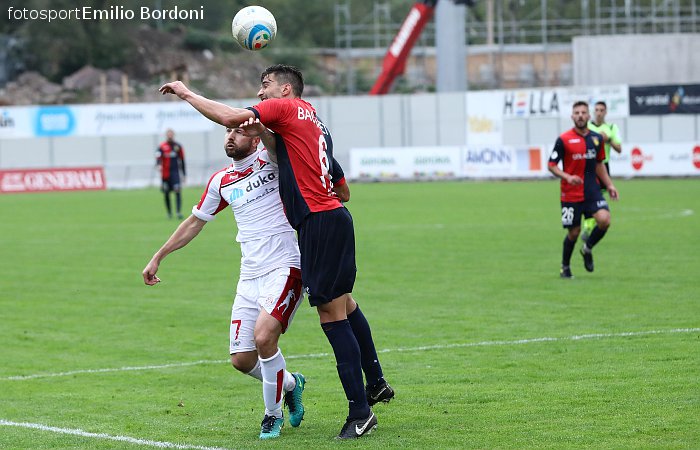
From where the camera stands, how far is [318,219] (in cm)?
696

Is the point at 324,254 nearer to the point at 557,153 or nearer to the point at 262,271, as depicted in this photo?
the point at 262,271

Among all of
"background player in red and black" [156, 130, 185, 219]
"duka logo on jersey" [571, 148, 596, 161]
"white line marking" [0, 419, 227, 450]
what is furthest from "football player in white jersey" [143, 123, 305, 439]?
"background player in red and black" [156, 130, 185, 219]

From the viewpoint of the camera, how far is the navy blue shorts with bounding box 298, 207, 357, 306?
6.95m

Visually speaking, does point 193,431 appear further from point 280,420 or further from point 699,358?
point 699,358

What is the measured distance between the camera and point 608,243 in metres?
20.1

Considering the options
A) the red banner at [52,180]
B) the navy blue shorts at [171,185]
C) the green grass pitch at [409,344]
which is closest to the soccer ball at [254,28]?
the green grass pitch at [409,344]

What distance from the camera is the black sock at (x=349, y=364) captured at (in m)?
7.08

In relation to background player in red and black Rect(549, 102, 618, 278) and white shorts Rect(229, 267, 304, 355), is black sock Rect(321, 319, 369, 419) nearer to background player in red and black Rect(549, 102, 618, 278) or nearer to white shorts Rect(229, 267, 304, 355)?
white shorts Rect(229, 267, 304, 355)

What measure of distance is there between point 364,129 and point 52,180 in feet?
44.3

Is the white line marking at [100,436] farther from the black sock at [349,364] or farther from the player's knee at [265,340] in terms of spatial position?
the black sock at [349,364]

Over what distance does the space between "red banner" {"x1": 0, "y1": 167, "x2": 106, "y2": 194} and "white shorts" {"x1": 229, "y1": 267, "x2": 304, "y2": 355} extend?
39.3m

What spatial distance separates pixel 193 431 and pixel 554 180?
117 ft

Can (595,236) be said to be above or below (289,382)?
above

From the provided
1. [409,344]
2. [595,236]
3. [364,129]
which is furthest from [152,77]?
[409,344]
